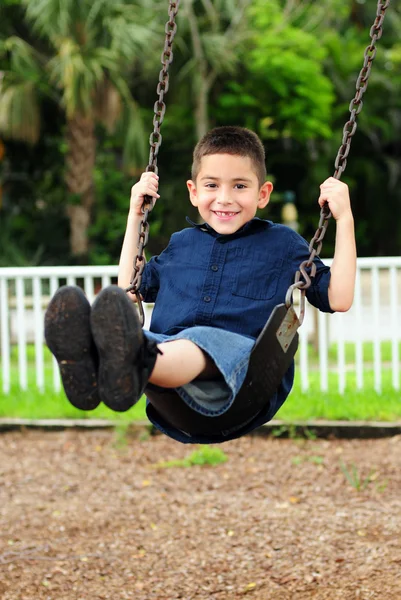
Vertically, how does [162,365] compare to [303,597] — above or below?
above

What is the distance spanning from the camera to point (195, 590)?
11.5 feet

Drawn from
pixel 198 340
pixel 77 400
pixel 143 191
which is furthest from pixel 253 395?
pixel 143 191

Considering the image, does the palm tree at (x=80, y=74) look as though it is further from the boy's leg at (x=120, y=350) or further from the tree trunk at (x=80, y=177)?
the boy's leg at (x=120, y=350)

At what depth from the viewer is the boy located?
2.29 m

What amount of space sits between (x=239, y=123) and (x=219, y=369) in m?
16.5

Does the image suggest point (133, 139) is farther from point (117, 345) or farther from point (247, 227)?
point (117, 345)

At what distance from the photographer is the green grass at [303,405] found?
5.92m

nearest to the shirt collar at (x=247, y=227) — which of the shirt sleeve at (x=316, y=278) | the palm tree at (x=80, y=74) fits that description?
the shirt sleeve at (x=316, y=278)

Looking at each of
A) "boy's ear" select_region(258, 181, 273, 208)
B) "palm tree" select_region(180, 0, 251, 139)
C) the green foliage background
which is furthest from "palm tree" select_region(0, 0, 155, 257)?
"boy's ear" select_region(258, 181, 273, 208)

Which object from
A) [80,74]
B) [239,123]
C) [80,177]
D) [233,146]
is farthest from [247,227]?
[239,123]

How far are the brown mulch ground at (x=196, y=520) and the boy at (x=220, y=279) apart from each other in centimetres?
129

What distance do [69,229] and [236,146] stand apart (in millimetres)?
15380

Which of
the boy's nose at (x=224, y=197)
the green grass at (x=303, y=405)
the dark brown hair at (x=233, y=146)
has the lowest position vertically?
the green grass at (x=303, y=405)

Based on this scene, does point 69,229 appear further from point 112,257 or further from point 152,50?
point 152,50
